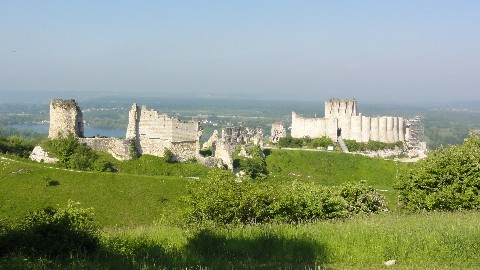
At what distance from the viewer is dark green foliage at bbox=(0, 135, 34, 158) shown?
135 feet

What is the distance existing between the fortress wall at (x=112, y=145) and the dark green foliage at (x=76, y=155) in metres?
0.69

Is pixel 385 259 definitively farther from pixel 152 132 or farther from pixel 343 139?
pixel 343 139

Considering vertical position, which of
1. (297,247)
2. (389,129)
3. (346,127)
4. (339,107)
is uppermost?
(339,107)

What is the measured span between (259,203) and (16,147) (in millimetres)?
27866

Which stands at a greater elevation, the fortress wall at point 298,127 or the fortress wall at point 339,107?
the fortress wall at point 339,107

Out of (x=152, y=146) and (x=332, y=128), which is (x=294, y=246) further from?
(x=332, y=128)

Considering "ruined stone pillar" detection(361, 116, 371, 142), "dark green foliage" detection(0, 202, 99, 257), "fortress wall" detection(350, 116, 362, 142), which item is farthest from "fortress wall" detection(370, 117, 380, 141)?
"dark green foliage" detection(0, 202, 99, 257)

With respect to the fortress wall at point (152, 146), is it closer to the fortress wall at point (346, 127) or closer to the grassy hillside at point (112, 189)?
the grassy hillside at point (112, 189)

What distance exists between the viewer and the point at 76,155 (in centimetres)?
3884

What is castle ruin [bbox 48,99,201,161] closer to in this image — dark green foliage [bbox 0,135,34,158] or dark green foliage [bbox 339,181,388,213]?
dark green foliage [bbox 0,135,34,158]

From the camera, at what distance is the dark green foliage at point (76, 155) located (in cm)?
3809

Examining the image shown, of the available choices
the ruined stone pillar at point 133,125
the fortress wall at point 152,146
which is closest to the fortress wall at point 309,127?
the fortress wall at point 152,146

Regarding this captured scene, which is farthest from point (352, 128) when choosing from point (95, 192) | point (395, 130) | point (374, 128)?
point (95, 192)

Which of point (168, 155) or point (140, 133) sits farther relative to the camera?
point (140, 133)
